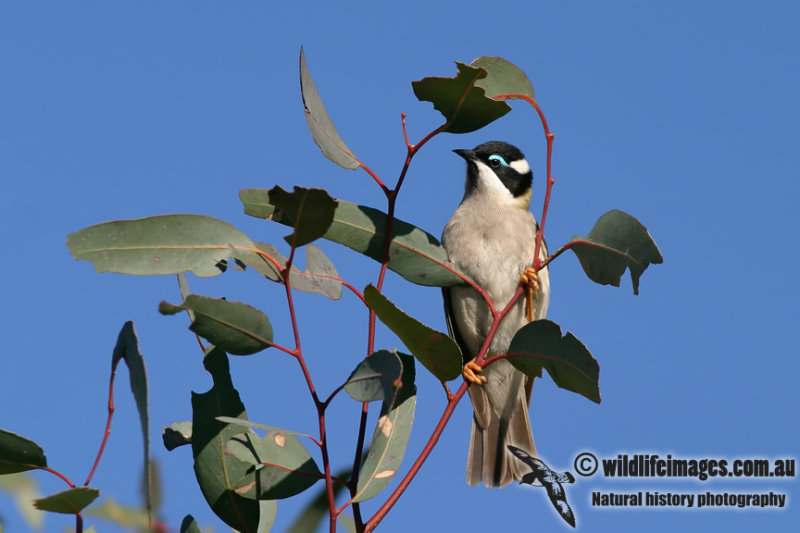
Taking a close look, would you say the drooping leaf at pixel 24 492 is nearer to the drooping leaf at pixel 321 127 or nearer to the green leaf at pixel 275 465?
the green leaf at pixel 275 465

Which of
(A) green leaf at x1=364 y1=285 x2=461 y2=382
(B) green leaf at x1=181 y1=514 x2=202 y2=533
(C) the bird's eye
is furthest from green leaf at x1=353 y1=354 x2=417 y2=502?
(C) the bird's eye

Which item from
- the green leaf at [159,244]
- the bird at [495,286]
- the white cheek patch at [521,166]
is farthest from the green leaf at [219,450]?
the white cheek patch at [521,166]

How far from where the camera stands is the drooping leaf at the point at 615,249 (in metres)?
2.95

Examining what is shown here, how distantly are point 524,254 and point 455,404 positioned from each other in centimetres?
275

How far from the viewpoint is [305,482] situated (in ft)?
8.50

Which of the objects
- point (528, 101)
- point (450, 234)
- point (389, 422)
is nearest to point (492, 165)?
point (450, 234)

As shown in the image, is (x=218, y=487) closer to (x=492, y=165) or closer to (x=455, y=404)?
(x=455, y=404)

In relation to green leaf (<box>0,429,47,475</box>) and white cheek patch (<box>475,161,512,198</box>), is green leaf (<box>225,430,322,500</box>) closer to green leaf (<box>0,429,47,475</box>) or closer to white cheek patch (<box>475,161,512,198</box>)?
green leaf (<box>0,429,47,475</box>)

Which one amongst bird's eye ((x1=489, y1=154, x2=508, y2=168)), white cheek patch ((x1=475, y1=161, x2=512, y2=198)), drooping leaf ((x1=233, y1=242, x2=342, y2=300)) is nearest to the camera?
drooping leaf ((x1=233, y1=242, x2=342, y2=300))

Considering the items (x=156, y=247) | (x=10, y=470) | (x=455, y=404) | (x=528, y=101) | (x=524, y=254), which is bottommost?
(x=10, y=470)

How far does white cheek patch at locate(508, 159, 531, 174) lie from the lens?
5.89 m

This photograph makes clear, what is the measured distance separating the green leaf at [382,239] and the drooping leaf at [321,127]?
149mm

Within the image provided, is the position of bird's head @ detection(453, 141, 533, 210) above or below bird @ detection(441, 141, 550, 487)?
above

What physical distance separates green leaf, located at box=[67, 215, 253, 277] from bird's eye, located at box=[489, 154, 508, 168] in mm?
3365
